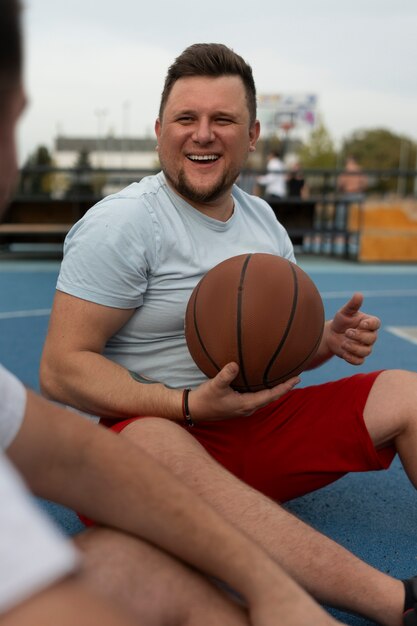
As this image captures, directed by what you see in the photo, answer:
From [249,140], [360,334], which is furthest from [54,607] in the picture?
[249,140]

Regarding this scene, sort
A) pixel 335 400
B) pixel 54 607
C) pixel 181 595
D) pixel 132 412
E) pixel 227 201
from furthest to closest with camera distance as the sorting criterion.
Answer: pixel 227 201 < pixel 335 400 < pixel 132 412 < pixel 181 595 < pixel 54 607

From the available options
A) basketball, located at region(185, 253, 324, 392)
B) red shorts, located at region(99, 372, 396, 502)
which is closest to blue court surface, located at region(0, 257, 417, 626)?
red shorts, located at region(99, 372, 396, 502)

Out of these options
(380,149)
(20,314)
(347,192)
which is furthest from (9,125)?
(380,149)

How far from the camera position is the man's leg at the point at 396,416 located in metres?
2.78

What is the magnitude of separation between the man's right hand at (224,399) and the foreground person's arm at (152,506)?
99cm

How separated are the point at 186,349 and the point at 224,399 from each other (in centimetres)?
36

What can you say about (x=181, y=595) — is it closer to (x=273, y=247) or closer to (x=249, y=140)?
(x=273, y=247)

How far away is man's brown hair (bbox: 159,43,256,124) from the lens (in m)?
3.02

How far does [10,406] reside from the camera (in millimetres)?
1337

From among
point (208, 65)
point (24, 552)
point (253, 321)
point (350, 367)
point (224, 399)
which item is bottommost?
point (350, 367)

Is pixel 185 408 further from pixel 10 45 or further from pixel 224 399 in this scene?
pixel 10 45

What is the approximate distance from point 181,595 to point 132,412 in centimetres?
111

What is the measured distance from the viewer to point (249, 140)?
3.21 m

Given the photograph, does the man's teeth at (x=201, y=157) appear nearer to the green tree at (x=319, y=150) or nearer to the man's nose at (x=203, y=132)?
the man's nose at (x=203, y=132)
